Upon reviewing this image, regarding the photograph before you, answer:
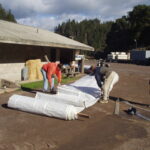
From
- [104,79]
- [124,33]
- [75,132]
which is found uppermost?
[124,33]

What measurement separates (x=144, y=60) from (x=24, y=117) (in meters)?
33.9

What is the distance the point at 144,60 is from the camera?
122 ft

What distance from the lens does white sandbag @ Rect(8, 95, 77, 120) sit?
19.0 feet

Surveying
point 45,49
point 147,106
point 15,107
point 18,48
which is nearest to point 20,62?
point 18,48

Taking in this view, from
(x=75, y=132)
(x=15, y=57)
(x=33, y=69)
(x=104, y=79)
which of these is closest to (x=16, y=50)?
(x=15, y=57)

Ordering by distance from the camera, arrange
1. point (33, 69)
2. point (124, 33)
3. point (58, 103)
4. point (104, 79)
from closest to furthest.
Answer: point (58, 103), point (104, 79), point (33, 69), point (124, 33)

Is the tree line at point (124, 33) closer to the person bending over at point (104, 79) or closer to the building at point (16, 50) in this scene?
the building at point (16, 50)

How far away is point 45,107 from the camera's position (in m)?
6.07

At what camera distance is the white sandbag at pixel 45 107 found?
5.80 metres

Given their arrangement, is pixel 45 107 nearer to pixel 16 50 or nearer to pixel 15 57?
pixel 15 57

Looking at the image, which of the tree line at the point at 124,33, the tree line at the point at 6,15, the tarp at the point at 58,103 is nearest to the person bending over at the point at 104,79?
the tarp at the point at 58,103

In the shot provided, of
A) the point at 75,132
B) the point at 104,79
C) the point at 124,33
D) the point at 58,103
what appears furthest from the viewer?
the point at 124,33

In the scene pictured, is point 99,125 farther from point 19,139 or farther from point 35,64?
point 35,64

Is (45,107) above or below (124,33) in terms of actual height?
below
